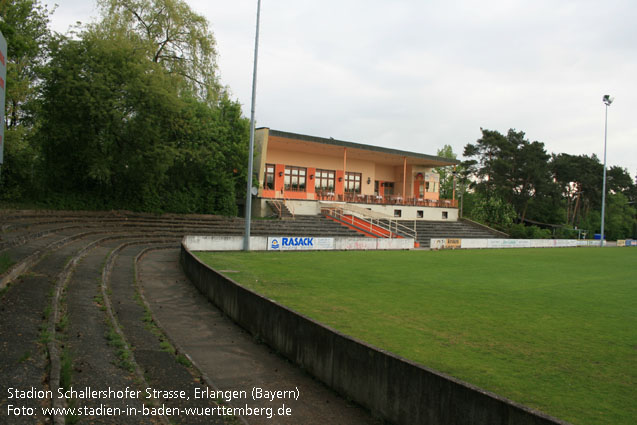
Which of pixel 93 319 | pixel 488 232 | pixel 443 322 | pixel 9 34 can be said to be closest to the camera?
pixel 93 319

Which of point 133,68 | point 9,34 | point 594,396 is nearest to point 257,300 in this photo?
point 594,396

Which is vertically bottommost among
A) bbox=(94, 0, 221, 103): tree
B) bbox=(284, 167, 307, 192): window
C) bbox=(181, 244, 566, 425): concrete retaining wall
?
bbox=(181, 244, 566, 425): concrete retaining wall

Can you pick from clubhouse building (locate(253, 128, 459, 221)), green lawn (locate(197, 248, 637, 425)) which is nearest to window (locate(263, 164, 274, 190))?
clubhouse building (locate(253, 128, 459, 221))

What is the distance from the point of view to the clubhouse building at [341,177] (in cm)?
4231

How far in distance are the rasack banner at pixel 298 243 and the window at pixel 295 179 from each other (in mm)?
17830

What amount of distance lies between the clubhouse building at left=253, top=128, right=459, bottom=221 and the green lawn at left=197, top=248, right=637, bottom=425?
74.2 feet

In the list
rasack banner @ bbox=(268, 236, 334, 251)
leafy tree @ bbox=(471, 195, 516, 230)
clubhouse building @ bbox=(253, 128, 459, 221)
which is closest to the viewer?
rasack banner @ bbox=(268, 236, 334, 251)

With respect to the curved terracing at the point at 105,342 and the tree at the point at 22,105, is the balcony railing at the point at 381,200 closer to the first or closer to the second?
the tree at the point at 22,105

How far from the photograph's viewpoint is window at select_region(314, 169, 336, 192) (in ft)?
160

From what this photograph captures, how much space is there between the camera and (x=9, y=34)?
18.5 m

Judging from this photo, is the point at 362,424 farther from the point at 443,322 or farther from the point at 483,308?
the point at 483,308

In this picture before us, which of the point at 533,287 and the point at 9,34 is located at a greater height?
the point at 9,34

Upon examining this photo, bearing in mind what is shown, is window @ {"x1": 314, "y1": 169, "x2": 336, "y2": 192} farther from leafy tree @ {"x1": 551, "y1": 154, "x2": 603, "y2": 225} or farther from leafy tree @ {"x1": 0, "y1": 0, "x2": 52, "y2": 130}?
leafy tree @ {"x1": 551, "y1": 154, "x2": 603, "y2": 225}

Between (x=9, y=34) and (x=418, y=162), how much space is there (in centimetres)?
4453
